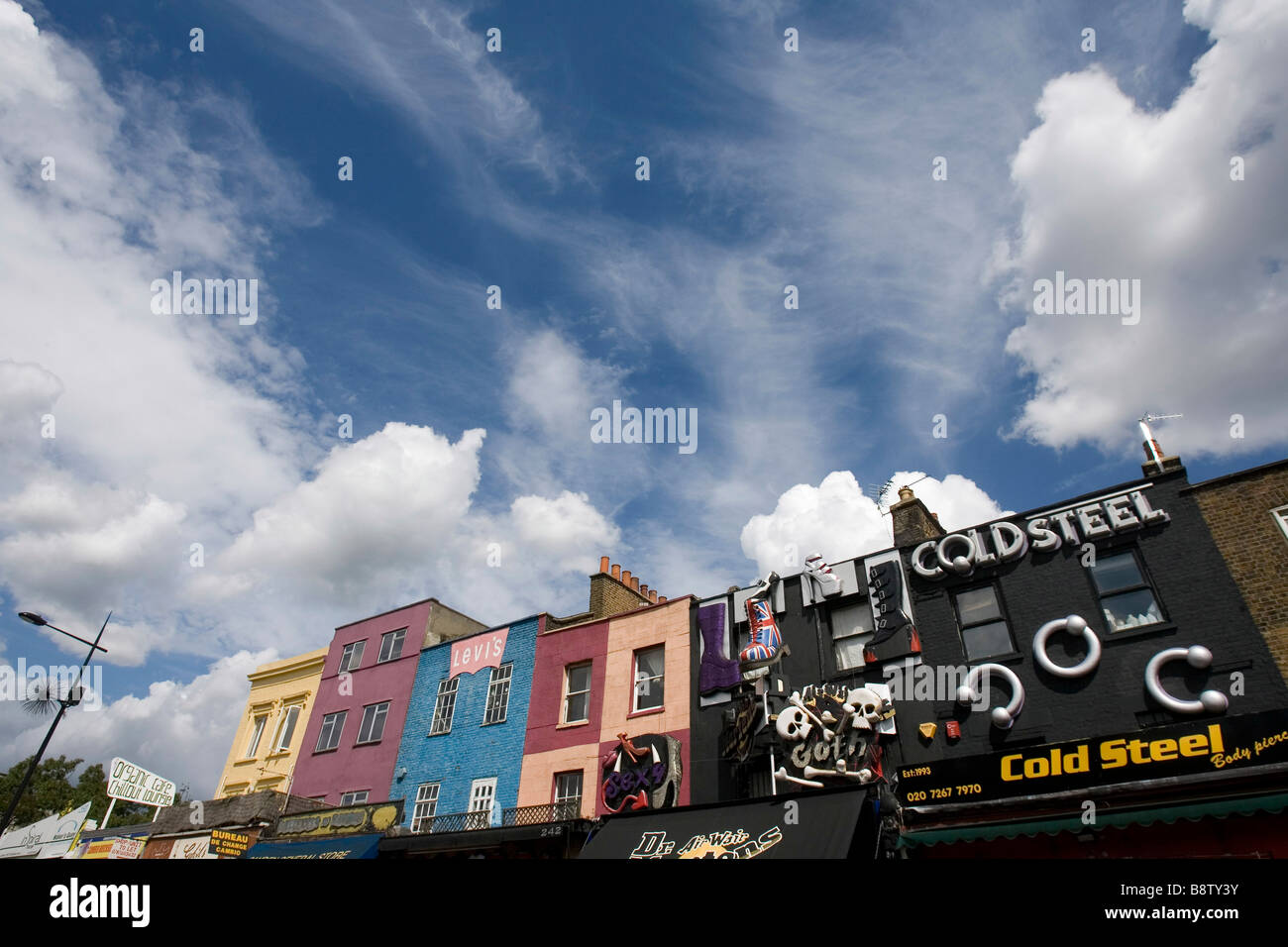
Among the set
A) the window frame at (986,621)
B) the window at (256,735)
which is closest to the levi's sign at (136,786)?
the window at (256,735)

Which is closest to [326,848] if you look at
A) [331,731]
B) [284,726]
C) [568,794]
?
[331,731]

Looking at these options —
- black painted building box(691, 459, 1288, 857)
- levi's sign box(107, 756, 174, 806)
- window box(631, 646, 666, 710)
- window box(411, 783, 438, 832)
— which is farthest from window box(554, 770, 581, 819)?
levi's sign box(107, 756, 174, 806)

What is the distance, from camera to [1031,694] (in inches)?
551

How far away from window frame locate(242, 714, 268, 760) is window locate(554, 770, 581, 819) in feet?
57.4

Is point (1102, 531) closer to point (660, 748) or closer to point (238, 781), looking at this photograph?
point (660, 748)

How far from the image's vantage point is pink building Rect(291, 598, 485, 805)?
2494 centimetres

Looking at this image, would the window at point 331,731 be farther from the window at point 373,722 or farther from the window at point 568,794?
the window at point 568,794

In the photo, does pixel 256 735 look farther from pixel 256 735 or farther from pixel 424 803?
pixel 424 803
